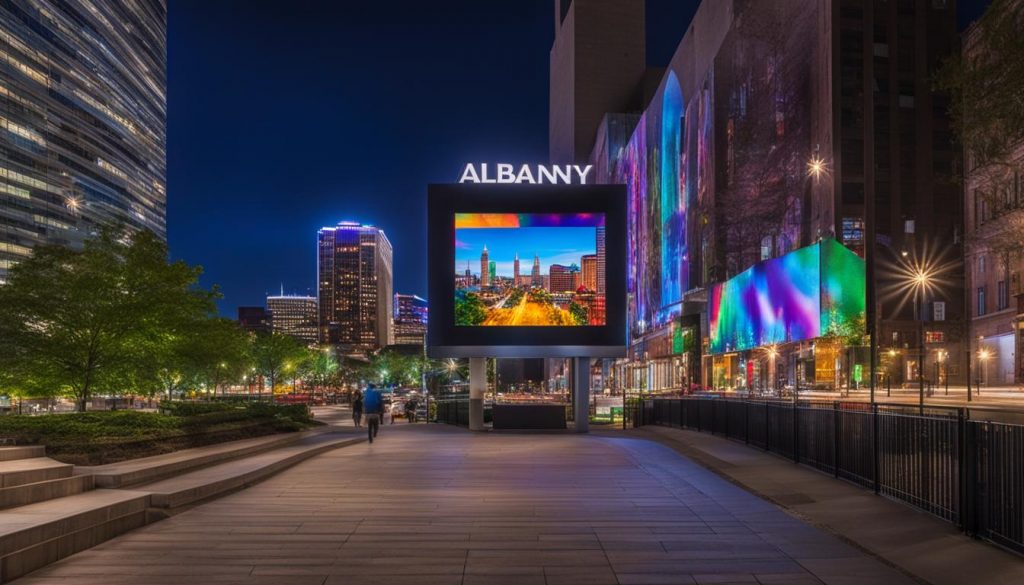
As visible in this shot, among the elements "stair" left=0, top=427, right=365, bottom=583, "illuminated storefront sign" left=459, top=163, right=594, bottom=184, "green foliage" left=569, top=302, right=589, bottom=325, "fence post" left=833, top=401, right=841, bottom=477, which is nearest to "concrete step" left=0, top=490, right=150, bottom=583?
"stair" left=0, top=427, right=365, bottom=583

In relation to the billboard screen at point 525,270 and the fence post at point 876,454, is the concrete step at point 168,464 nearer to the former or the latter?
the billboard screen at point 525,270

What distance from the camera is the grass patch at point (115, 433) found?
1583 centimetres

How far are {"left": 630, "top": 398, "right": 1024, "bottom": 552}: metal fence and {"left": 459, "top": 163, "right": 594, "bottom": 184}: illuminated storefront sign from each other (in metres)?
20.7

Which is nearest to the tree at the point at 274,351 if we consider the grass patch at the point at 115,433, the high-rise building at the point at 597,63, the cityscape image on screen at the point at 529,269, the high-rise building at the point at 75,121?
the high-rise building at the point at 75,121

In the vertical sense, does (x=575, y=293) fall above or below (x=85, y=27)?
below

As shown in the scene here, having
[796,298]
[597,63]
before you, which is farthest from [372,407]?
[597,63]

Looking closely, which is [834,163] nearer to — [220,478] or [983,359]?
[983,359]

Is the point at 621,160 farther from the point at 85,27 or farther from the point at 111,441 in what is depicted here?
the point at 111,441

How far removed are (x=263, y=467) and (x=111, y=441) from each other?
310cm

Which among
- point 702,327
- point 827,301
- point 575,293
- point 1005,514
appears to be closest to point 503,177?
point 575,293

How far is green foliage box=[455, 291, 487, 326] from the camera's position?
34750 millimetres

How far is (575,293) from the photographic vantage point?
114 ft

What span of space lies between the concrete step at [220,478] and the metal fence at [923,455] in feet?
37.0

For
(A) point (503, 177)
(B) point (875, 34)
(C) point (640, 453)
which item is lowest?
(C) point (640, 453)
